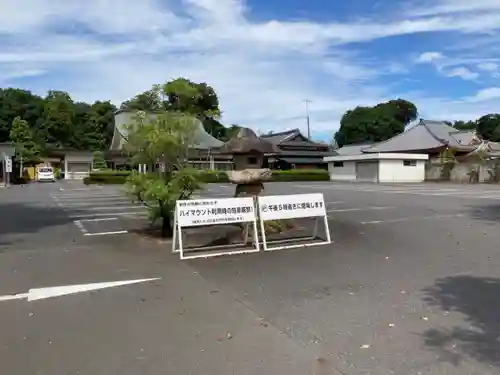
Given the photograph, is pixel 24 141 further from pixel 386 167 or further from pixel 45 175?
pixel 386 167

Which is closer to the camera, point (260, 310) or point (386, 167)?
point (260, 310)

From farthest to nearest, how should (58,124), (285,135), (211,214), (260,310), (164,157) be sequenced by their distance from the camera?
(58,124) < (285,135) < (164,157) < (211,214) < (260,310)

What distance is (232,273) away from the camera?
6.53 meters

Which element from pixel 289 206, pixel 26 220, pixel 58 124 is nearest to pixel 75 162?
pixel 58 124

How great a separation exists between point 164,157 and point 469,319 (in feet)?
20.3

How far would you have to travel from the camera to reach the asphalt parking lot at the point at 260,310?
3.59m

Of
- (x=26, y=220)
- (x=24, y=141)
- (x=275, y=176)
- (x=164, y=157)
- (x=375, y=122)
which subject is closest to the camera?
(x=164, y=157)

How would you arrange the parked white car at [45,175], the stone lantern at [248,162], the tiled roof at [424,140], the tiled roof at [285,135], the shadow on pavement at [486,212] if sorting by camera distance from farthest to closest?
the tiled roof at [285,135], the tiled roof at [424,140], the parked white car at [45,175], the shadow on pavement at [486,212], the stone lantern at [248,162]

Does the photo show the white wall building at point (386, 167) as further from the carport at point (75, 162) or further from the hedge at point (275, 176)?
the carport at point (75, 162)

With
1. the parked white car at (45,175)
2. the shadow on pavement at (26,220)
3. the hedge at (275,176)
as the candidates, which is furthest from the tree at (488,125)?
the shadow on pavement at (26,220)

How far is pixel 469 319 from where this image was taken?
4.42m

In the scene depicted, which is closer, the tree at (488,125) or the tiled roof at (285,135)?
the tiled roof at (285,135)

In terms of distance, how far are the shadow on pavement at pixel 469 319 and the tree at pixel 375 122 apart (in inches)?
2581

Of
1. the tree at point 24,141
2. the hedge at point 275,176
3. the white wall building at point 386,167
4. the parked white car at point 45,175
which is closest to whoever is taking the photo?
the hedge at point 275,176
